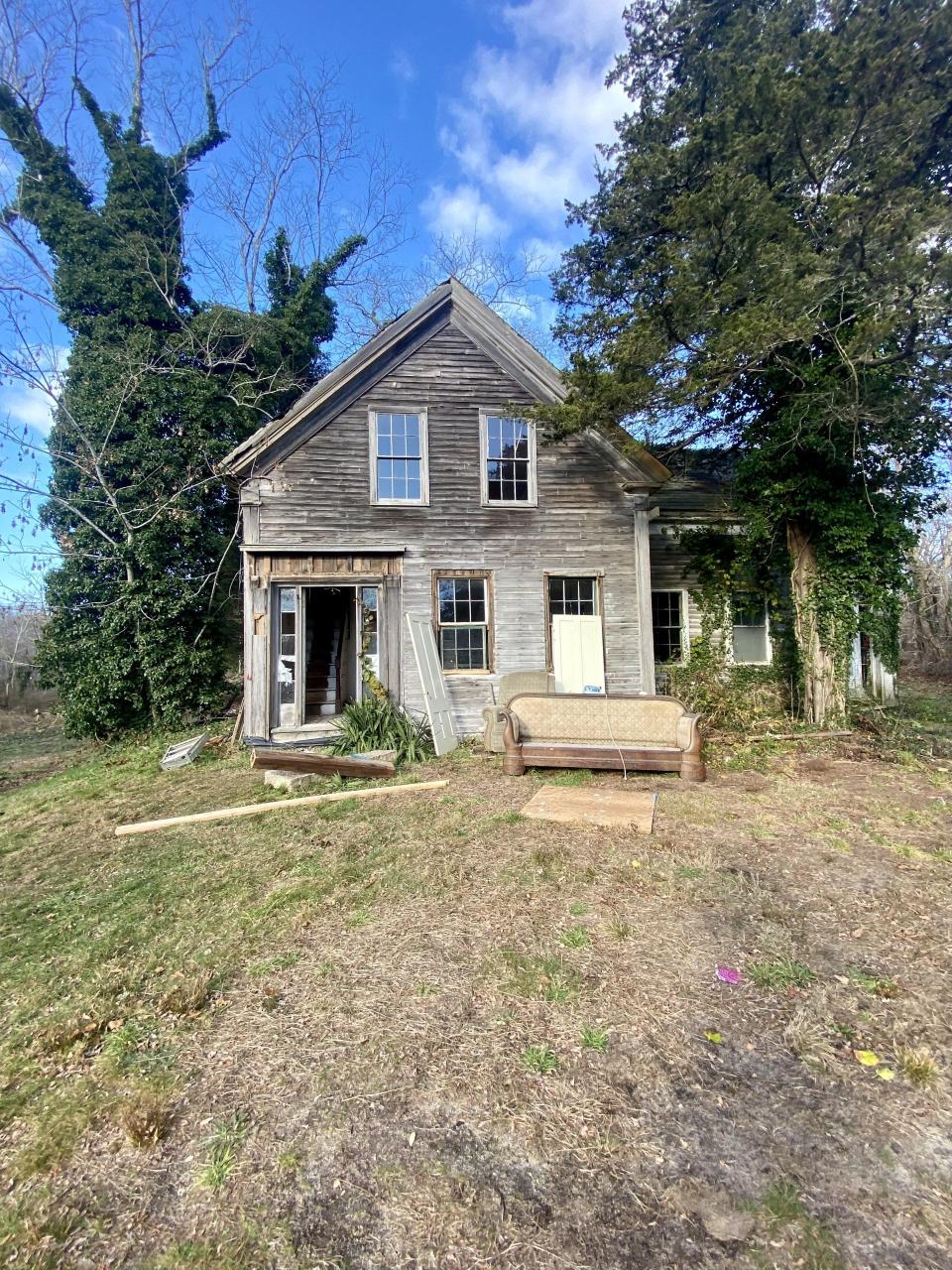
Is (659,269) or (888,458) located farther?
(888,458)

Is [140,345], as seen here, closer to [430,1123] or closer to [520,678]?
[520,678]

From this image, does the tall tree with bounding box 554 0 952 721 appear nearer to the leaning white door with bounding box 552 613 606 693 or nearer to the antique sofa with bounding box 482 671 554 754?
the leaning white door with bounding box 552 613 606 693

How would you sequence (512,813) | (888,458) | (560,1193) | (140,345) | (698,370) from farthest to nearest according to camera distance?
(140,345), (888,458), (698,370), (512,813), (560,1193)

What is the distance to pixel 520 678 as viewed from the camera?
10.0m

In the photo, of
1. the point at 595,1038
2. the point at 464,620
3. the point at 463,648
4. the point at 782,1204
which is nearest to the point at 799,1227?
the point at 782,1204

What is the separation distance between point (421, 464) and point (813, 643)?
25.5ft

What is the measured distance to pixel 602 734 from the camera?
753 centimetres

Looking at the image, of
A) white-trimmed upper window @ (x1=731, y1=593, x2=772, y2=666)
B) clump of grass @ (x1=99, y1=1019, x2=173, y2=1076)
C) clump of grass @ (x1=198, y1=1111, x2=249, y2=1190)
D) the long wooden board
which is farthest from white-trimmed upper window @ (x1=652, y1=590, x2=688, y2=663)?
clump of grass @ (x1=198, y1=1111, x2=249, y2=1190)

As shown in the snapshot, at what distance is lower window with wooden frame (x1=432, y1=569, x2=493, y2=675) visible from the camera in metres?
10.4

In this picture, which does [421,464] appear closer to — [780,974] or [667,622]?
[667,622]

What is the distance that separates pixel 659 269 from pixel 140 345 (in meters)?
11.1

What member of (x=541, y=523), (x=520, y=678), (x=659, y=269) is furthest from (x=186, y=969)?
(x=659, y=269)

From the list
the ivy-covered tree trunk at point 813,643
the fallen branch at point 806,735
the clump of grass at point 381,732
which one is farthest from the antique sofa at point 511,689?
the ivy-covered tree trunk at point 813,643

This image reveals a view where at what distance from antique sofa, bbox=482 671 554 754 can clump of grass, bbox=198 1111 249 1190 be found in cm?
692
